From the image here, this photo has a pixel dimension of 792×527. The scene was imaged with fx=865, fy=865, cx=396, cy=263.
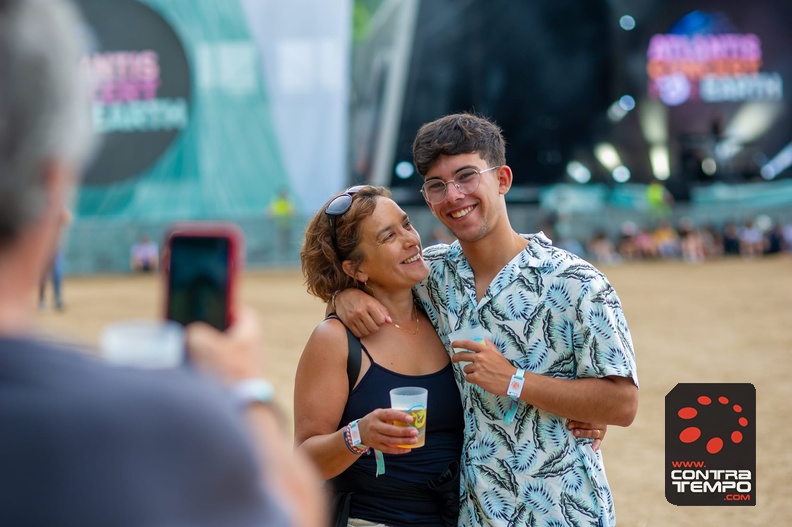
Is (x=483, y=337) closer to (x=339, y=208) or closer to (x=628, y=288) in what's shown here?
(x=339, y=208)

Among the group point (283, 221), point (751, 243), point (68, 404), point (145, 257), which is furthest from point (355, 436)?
point (751, 243)

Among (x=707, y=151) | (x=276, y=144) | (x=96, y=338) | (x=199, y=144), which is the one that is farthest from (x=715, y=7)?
(x=96, y=338)

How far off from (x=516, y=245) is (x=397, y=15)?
25.3 metres

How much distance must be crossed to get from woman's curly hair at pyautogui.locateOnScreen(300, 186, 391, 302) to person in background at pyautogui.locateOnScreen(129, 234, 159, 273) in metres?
22.1

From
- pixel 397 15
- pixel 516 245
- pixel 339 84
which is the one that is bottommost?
pixel 516 245

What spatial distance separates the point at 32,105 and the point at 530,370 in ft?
6.21

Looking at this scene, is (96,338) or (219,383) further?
(96,338)

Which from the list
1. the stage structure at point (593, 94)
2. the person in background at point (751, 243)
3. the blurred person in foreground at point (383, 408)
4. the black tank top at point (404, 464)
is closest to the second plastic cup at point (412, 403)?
the blurred person in foreground at point (383, 408)

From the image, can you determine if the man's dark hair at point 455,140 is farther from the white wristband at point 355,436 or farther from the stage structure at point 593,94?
the stage structure at point 593,94

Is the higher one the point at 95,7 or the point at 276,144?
the point at 95,7

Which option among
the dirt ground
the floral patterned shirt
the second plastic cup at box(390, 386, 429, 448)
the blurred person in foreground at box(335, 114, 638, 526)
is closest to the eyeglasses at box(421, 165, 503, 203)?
the blurred person in foreground at box(335, 114, 638, 526)

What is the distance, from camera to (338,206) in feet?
9.14

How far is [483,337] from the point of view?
2.46 metres

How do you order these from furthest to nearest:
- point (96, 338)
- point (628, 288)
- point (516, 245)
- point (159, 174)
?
point (159, 174)
point (628, 288)
point (96, 338)
point (516, 245)
